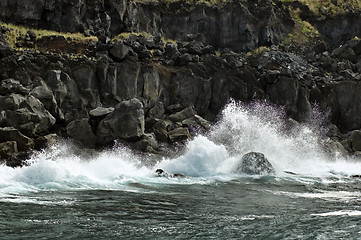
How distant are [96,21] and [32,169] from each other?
35.1 metres

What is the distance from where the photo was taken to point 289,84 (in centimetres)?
4531

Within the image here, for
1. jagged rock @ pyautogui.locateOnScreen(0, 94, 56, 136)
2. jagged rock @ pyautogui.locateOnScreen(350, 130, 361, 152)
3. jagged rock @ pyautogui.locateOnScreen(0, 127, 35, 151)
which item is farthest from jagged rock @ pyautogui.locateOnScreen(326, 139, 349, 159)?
jagged rock @ pyautogui.locateOnScreen(0, 127, 35, 151)

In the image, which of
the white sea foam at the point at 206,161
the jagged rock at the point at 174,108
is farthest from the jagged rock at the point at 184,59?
the white sea foam at the point at 206,161

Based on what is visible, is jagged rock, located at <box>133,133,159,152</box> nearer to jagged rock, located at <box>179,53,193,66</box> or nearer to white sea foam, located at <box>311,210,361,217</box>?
jagged rock, located at <box>179,53,193,66</box>

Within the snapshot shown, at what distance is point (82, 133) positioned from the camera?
99.3 ft

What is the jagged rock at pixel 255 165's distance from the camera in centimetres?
2672

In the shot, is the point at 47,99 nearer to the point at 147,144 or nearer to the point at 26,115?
the point at 26,115

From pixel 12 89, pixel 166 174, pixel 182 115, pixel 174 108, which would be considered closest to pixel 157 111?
pixel 182 115

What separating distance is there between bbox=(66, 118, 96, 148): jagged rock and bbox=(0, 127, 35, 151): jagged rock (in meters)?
4.11

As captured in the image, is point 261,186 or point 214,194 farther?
point 261,186

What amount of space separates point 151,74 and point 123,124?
12.2 m

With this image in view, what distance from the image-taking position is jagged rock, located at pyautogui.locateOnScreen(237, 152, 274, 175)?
2672 cm

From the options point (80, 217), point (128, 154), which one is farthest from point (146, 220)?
point (128, 154)

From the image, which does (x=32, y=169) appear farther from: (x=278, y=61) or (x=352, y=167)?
(x=278, y=61)
